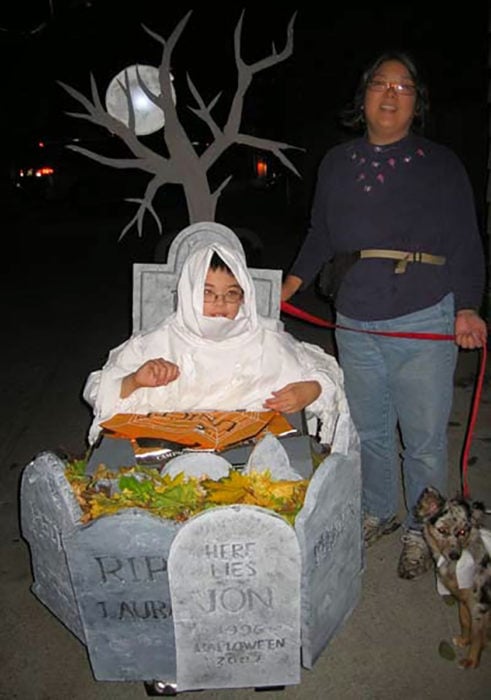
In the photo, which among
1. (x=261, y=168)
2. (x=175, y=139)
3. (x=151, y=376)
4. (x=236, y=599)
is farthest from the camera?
(x=261, y=168)

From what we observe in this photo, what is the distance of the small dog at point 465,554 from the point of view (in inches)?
89.9

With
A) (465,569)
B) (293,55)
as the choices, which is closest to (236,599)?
(465,569)

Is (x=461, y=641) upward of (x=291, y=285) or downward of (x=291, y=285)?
downward

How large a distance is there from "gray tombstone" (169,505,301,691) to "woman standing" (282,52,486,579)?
3.08 feet

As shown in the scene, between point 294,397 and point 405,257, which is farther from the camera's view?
point 294,397

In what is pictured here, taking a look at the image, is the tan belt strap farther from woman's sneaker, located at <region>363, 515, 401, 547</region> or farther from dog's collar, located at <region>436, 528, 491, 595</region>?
woman's sneaker, located at <region>363, 515, 401, 547</region>

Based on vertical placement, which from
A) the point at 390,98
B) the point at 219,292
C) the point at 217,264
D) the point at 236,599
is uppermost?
the point at 390,98

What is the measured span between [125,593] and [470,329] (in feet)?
4.83

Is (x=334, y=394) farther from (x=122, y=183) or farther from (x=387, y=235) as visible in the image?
(x=122, y=183)

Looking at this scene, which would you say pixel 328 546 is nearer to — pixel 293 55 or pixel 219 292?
pixel 219 292

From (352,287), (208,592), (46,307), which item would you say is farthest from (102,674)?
(46,307)

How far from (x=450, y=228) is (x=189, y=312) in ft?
3.32

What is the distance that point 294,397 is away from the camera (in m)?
2.58

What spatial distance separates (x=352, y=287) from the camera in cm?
255
